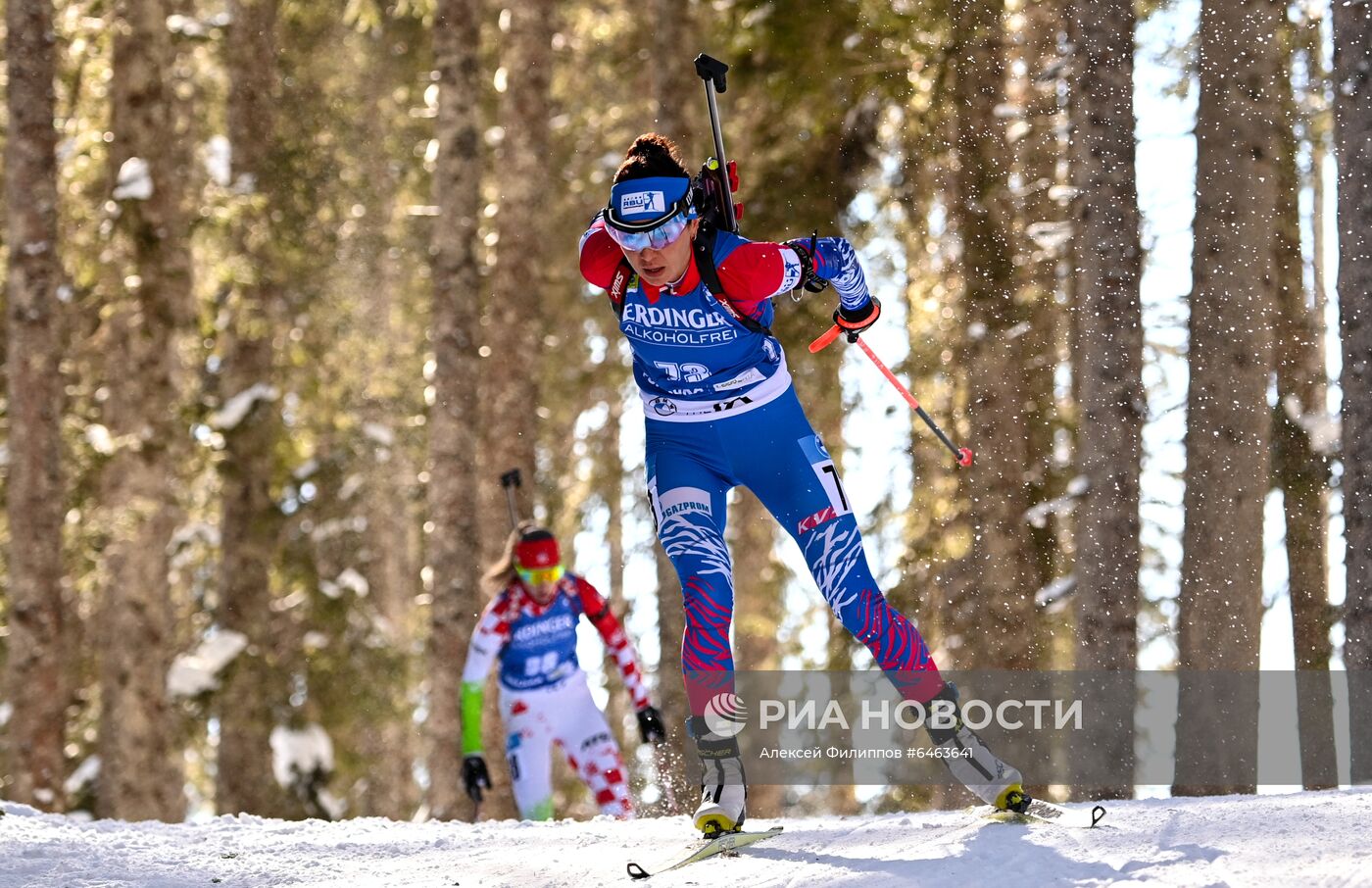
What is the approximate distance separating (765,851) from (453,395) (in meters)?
7.09

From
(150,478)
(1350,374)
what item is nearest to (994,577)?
(1350,374)

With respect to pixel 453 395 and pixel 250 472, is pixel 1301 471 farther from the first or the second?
pixel 250 472

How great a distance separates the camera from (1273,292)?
7.65 meters

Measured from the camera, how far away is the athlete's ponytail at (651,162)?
5.03 metres

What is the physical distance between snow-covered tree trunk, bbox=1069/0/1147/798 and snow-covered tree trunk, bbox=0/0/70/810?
734 cm

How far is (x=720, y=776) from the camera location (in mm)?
5055

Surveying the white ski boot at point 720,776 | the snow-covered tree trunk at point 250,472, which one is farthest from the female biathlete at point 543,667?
the snow-covered tree trunk at point 250,472

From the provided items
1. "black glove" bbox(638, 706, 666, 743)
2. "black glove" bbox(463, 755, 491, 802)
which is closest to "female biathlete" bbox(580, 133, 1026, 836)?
"black glove" bbox(638, 706, 666, 743)

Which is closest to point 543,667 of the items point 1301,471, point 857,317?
point 857,317

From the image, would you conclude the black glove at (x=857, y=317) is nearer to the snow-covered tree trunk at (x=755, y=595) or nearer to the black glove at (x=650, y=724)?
the black glove at (x=650, y=724)

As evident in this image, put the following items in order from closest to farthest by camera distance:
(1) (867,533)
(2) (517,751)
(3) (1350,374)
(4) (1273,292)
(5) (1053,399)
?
(3) (1350,374) → (4) (1273,292) → (2) (517,751) → (5) (1053,399) → (1) (867,533)

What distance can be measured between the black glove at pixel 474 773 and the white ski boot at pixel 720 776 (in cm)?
361

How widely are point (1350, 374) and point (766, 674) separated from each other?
321 inches

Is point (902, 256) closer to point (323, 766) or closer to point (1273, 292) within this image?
point (1273, 292)
